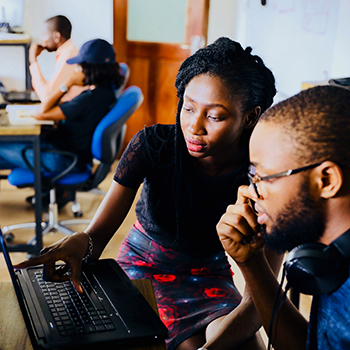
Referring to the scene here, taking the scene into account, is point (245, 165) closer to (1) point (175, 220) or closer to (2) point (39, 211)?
(1) point (175, 220)

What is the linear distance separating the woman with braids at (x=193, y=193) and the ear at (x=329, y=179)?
429 mm

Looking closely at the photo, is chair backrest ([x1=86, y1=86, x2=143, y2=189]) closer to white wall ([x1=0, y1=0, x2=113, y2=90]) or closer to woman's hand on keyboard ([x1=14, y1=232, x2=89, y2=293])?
white wall ([x1=0, y1=0, x2=113, y2=90])

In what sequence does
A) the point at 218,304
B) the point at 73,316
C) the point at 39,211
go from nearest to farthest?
the point at 73,316, the point at 218,304, the point at 39,211

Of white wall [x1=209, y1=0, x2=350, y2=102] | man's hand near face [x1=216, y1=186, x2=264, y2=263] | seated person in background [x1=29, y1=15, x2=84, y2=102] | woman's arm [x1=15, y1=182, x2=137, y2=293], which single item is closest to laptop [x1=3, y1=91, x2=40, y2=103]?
seated person in background [x1=29, y1=15, x2=84, y2=102]

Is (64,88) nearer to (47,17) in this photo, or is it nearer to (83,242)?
(47,17)

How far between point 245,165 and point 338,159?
586mm

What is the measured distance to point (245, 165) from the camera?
4.31 ft

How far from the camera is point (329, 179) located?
2.43 ft

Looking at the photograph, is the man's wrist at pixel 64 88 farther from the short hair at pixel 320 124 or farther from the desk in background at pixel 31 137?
the short hair at pixel 320 124

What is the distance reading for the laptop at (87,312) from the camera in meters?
0.76

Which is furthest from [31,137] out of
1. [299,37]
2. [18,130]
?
[299,37]

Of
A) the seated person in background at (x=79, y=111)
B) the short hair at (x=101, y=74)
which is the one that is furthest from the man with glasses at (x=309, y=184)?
the short hair at (x=101, y=74)

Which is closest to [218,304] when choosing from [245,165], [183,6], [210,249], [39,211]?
[210,249]

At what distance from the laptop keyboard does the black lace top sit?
0.38 m
